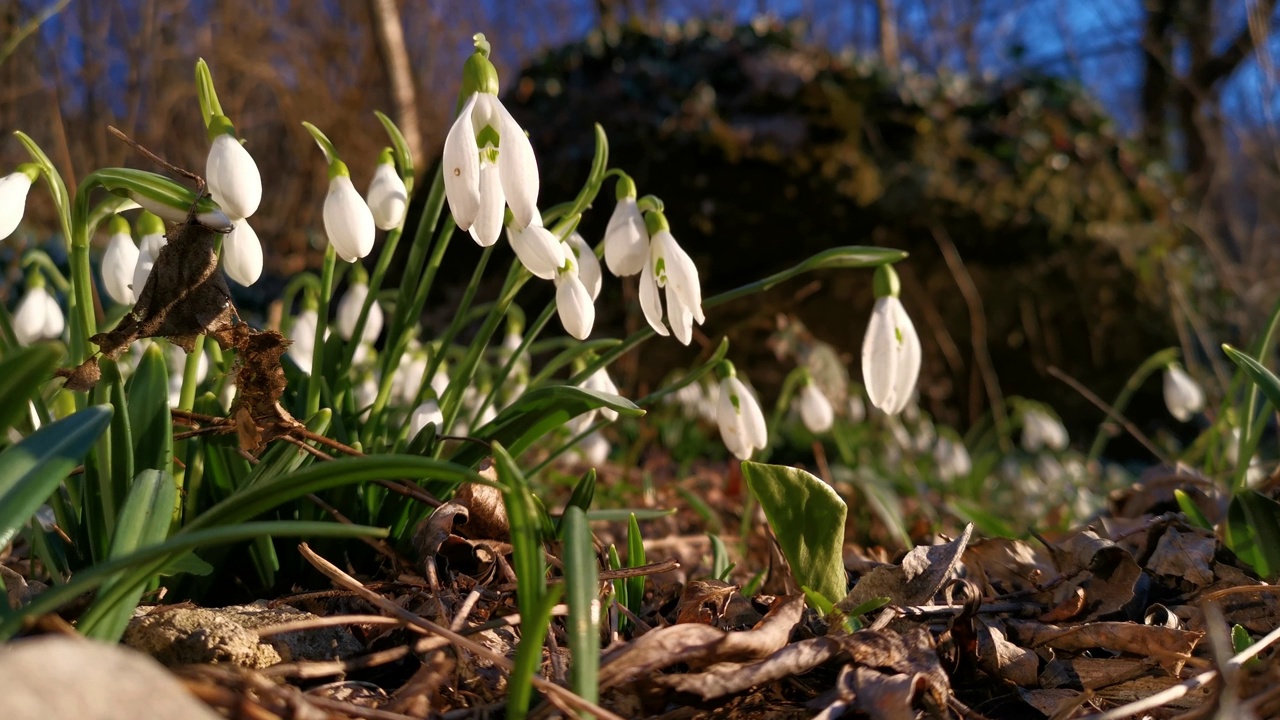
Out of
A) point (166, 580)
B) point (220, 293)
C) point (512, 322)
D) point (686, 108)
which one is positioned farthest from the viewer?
point (686, 108)

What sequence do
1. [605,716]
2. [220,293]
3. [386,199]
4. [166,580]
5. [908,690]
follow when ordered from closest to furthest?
[605,716], [908,690], [220,293], [166,580], [386,199]

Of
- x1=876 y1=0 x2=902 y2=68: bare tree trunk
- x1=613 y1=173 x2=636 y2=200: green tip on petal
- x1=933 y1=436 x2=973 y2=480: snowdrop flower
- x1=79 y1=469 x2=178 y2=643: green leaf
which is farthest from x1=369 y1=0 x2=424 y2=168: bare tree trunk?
x1=79 y1=469 x2=178 y2=643: green leaf

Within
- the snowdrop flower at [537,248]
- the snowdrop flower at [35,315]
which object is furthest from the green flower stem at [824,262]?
the snowdrop flower at [35,315]

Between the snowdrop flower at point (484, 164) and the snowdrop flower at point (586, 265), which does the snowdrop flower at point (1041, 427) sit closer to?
the snowdrop flower at point (586, 265)

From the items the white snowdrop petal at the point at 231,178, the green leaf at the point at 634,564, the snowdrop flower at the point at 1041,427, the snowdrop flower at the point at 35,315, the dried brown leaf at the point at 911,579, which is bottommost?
the snowdrop flower at the point at 1041,427

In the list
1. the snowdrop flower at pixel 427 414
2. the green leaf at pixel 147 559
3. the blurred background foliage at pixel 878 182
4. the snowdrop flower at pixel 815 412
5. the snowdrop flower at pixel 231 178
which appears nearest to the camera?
the green leaf at pixel 147 559

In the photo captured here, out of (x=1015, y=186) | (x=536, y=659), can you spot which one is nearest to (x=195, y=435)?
(x=536, y=659)

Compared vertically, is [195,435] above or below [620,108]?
below

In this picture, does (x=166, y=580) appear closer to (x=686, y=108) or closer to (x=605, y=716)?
(x=605, y=716)
